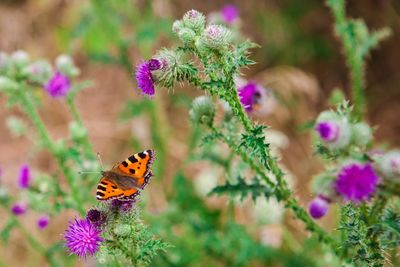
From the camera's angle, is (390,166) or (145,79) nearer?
(390,166)

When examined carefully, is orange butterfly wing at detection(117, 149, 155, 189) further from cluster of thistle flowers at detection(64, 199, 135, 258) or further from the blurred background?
the blurred background

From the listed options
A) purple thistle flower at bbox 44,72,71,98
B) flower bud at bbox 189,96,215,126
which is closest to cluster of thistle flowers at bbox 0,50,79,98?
purple thistle flower at bbox 44,72,71,98

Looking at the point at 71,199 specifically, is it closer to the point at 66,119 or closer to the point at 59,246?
the point at 59,246

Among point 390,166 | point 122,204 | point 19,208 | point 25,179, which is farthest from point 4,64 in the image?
point 390,166

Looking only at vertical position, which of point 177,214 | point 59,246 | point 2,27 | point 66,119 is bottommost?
point 59,246

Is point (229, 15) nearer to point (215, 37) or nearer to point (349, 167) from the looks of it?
point (215, 37)

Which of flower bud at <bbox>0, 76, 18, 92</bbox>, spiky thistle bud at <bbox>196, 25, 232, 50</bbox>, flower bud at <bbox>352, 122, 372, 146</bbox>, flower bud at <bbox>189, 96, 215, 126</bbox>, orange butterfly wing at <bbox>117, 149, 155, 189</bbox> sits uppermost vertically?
flower bud at <bbox>0, 76, 18, 92</bbox>

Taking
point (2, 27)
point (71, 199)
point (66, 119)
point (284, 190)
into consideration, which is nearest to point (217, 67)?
point (284, 190)
